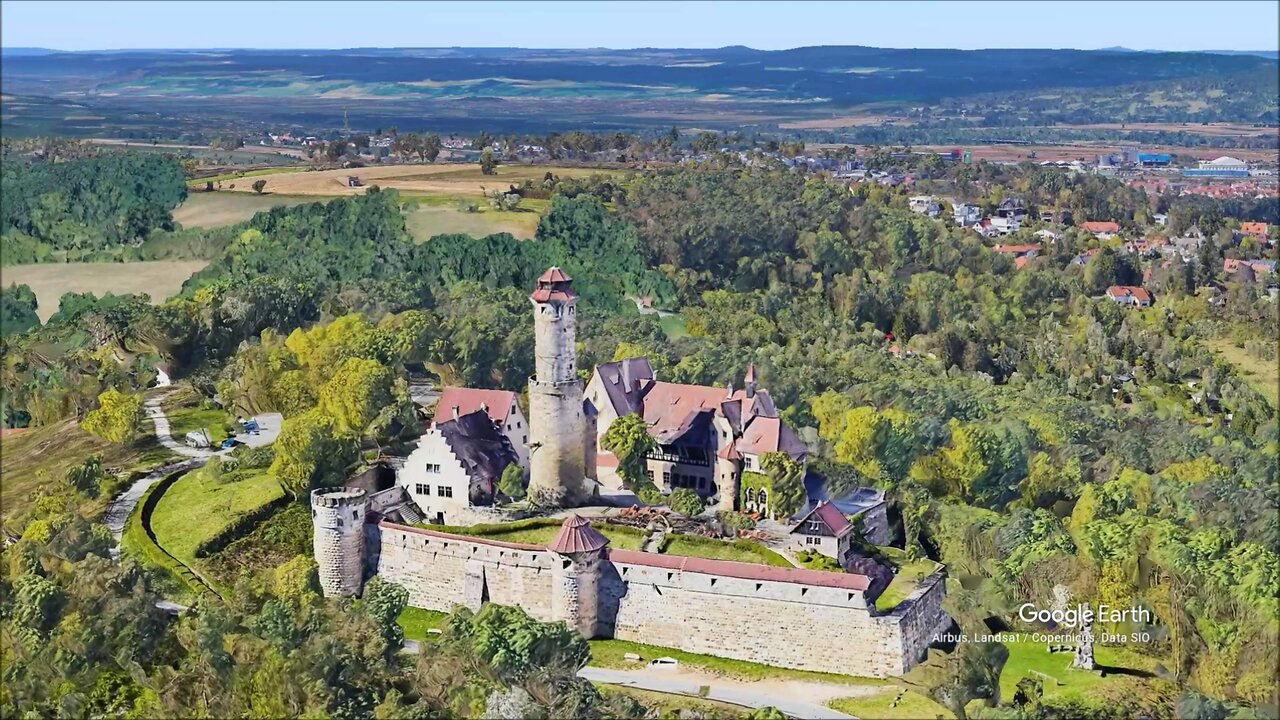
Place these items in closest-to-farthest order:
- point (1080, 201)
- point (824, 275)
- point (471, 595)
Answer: point (471, 595)
point (824, 275)
point (1080, 201)

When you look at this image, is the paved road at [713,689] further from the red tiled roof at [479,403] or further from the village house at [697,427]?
the red tiled roof at [479,403]

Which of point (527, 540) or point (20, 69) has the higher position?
point (20, 69)

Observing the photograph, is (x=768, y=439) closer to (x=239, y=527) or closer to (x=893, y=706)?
(x=893, y=706)

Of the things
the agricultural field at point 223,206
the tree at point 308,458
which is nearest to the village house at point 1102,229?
the agricultural field at point 223,206

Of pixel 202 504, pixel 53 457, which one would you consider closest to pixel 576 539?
pixel 202 504

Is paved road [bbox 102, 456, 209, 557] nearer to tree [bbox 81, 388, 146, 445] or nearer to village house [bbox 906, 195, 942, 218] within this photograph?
tree [bbox 81, 388, 146, 445]

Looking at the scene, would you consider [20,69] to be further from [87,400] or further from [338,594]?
[338,594]

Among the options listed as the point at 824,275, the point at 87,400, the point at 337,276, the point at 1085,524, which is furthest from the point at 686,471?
the point at 824,275
